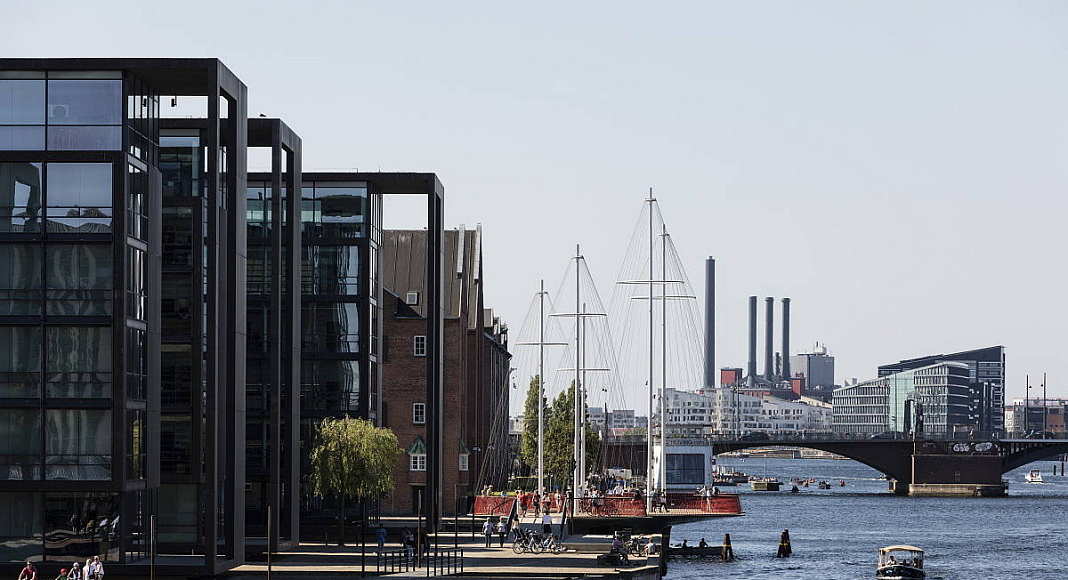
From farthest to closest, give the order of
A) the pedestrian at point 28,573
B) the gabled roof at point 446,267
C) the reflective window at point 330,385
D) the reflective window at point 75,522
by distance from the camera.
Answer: the gabled roof at point 446,267
the reflective window at point 330,385
the reflective window at point 75,522
the pedestrian at point 28,573

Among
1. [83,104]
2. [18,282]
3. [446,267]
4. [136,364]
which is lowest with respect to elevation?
[136,364]

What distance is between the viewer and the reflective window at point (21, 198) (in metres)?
63.5

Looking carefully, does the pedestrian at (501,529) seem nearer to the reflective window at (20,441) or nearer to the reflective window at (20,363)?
the reflective window at (20,441)

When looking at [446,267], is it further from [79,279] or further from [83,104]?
[79,279]

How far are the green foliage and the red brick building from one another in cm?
2326

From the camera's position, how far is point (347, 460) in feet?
279

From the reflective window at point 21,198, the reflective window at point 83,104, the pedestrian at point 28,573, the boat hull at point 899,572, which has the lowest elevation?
the boat hull at point 899,572

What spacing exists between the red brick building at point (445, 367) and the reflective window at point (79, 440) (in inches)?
1783

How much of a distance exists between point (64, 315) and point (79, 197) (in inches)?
165

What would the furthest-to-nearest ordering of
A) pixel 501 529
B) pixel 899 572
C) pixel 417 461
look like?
pixel 417 461 → pixel 899 572 → pixel 501 529

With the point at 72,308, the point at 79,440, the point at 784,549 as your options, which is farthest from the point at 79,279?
the point at 784,549

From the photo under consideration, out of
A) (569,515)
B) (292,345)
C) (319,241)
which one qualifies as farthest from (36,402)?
(569,515)

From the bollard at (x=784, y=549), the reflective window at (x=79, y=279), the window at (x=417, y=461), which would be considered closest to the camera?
the reflective window at (x=79, y=279)

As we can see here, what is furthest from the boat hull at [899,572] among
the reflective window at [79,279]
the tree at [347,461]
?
the reflective window at [79,279]
